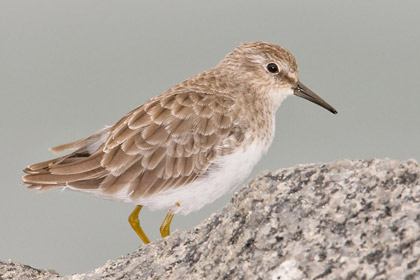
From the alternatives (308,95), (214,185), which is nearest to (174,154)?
(214,185)

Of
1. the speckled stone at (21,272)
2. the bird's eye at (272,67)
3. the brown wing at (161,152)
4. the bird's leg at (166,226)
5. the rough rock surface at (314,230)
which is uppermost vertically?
the bird's eye at (272,67)

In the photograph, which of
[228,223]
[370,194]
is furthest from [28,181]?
A: [370,194]

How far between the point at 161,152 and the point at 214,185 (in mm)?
603

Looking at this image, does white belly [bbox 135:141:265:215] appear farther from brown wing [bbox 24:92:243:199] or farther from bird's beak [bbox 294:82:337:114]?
bird's beak [bbox 294:82:337:114]

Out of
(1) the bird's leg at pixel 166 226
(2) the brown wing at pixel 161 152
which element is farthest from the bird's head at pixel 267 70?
(1) the bird's leg at pixel 166 226

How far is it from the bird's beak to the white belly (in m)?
0.99

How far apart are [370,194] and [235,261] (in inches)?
40.7

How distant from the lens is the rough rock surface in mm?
4098

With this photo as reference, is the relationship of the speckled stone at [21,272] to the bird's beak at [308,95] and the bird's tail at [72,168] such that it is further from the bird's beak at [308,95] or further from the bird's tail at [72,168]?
the bird's beak at [308,95]

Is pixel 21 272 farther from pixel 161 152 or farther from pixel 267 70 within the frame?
pixel 267 70

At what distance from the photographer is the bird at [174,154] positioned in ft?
20.5

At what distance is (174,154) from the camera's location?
6.27m

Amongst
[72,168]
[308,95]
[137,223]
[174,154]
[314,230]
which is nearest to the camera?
[314,230]

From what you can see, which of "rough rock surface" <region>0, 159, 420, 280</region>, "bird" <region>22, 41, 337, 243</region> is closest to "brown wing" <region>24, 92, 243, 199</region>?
"bird" <region>22, 41, 337, 243</region>
